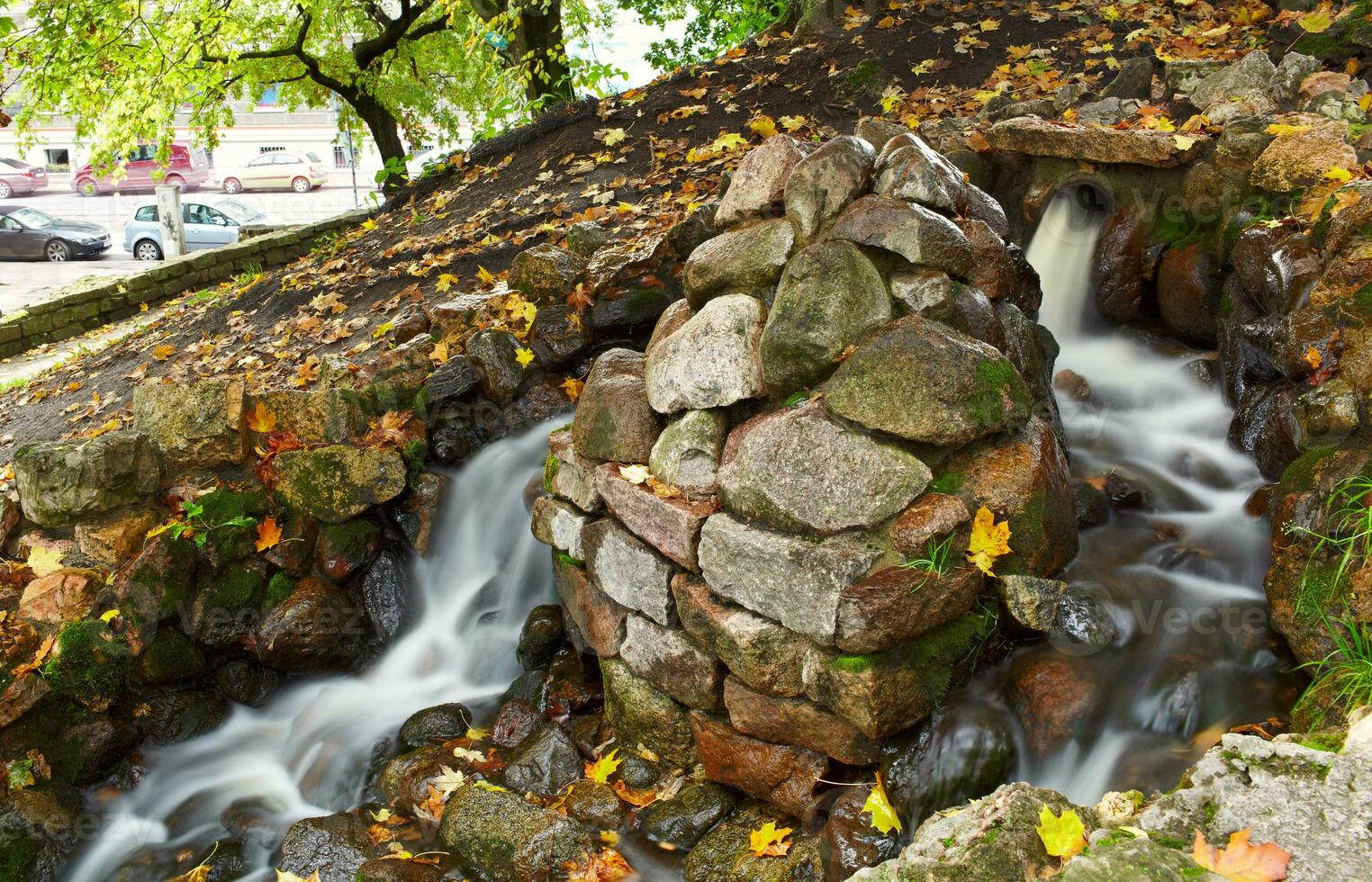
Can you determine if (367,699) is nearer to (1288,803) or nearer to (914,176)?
(914,176)

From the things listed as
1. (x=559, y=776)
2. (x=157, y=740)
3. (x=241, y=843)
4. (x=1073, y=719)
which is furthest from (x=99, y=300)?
(x=1073, y=719)

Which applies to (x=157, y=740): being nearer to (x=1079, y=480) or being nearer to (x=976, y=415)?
(x=976, y=415)

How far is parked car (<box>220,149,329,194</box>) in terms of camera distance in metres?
A: 33.5

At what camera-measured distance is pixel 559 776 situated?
4.37 metres

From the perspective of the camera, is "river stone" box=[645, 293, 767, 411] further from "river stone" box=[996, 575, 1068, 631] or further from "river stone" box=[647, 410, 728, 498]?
"river stone" box=[996, 575, 1068, 631]

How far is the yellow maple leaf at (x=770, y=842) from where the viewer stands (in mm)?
3719

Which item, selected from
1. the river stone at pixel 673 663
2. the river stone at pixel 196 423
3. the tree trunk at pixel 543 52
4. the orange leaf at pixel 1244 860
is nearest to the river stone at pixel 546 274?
the river stone at pixel 196 423

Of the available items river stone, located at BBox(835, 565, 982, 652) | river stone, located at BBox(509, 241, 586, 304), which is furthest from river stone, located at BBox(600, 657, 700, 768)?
river stone, located at BBox(509, 241, 586, 304)

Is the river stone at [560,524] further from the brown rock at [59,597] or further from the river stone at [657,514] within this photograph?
the brown rock at [59,597]

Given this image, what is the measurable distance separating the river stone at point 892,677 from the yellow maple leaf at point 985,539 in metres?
0.25

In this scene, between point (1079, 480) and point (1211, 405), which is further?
point (1211, 405)

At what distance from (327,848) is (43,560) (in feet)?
8.51

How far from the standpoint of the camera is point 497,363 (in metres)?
5.82

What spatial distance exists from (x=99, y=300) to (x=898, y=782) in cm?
1250
